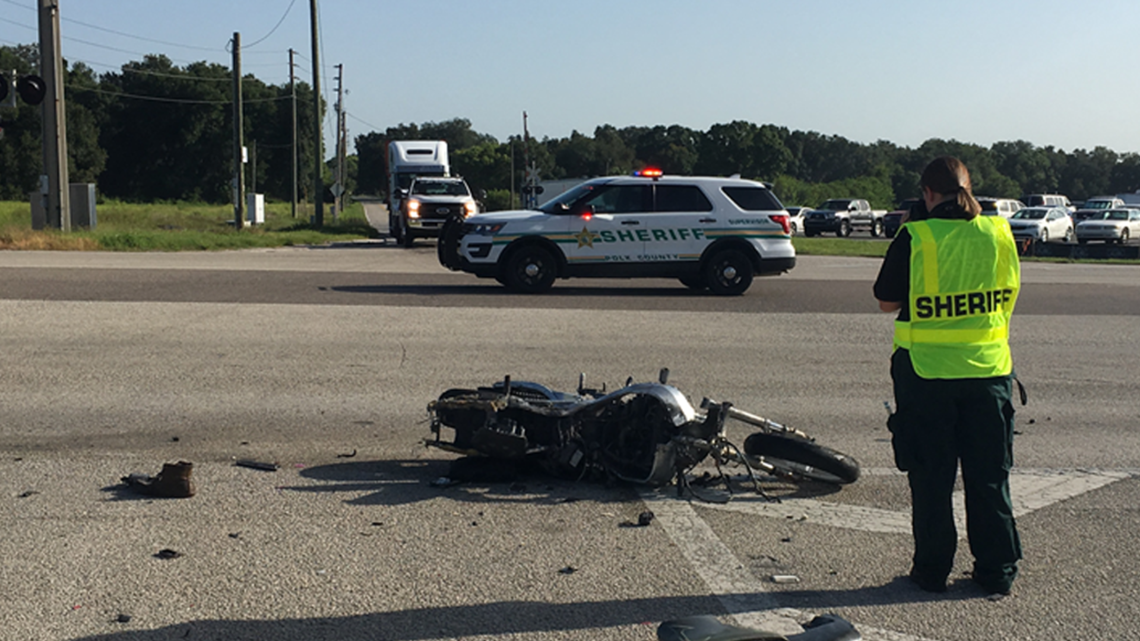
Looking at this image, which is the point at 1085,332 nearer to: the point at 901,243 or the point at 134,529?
the point at 901,243

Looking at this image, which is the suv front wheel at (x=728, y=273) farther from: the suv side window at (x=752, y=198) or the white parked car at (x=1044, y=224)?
the white parked car at (x=1044, y=224)

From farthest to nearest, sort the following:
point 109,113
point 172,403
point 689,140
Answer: point 689,140 → point 109,113 → point 172,403

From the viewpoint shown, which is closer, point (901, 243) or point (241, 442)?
point (901, 243)

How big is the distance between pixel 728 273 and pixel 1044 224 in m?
29.9

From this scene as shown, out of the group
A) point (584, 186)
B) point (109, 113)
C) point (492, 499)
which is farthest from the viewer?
point (109, 113)

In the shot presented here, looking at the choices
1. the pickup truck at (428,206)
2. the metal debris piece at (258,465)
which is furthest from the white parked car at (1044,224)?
the metal debris piece at (258,465)

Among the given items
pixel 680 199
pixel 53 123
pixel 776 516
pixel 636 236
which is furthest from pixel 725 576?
pixel 53 123

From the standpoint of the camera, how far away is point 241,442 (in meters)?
6.78

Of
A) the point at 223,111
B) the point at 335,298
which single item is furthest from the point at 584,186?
the point at 223,111

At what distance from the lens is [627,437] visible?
572 cm

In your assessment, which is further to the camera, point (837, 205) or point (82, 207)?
point (837, 205)

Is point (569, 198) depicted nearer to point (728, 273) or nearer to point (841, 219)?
point (728, 273)

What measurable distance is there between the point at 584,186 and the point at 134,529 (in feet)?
41.2

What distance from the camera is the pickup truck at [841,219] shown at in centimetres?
5116
